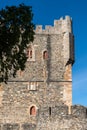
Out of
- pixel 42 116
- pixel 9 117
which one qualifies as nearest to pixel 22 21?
pixel 42 116

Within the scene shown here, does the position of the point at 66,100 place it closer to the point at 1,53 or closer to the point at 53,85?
the point at 53,85

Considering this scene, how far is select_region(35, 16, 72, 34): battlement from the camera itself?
38.2 metres

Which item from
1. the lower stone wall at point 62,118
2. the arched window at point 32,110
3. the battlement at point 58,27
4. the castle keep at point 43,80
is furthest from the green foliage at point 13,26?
the battlement at point 58,27

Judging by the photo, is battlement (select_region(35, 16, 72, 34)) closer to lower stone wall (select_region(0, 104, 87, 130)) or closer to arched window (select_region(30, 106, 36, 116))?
arched window (select_region(30, 106, 36, 116))

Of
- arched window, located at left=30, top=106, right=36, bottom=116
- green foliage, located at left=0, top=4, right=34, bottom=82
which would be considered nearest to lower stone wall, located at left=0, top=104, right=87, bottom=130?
green foliage, located at left=0, top=4, right=34, bottom=82

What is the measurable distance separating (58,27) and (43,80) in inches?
171

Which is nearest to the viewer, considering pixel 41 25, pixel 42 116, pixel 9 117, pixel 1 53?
pixel 1 53

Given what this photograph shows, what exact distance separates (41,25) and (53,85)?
4803mm

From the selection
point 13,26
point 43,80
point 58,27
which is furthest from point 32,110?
point 13,26

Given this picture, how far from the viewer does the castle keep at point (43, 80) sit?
36.4 metres

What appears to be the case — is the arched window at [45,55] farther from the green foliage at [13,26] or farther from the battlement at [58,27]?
the green foliage at [13,26]

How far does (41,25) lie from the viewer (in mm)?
38406

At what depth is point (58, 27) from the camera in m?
38.5

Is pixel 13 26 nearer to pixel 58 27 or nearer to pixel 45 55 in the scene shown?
pixel 45 55
